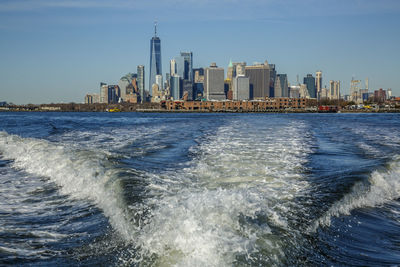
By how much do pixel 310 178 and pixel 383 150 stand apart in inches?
370

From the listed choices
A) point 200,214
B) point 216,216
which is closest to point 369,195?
point 216,216

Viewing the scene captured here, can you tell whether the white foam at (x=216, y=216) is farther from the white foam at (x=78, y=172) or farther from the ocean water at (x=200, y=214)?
the white foam at (x=78, y=172)

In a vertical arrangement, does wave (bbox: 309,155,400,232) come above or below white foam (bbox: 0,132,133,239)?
below

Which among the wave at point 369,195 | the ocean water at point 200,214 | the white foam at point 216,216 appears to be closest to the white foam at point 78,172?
the ocean water at point 200,214

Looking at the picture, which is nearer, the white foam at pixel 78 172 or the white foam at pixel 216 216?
the white foam at pixel 216 216

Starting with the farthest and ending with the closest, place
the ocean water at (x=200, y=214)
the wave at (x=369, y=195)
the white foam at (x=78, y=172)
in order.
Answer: the white foam at (x=78, y=172) → the wave at (x=369, y=195) → the ocean water at (x=200, y=214)

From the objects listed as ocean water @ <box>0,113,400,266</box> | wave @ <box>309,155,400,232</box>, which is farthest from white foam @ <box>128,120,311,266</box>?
wave @ <box>309,155,400,232</box>

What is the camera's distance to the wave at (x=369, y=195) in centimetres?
752

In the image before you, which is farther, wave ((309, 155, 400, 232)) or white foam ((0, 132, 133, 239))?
white foam ((0, 132, 133, 239))

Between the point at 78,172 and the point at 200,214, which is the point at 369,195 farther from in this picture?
the point at 78,172

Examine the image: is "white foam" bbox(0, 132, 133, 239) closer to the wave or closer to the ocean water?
the ocean water

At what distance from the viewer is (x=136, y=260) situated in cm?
508

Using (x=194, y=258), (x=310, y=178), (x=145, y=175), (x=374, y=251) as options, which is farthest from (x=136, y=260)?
(x=310, y=178)

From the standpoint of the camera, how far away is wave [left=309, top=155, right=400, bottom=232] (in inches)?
296
